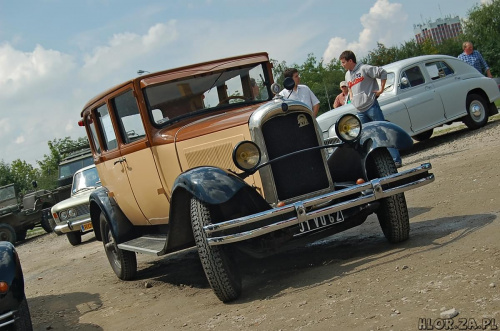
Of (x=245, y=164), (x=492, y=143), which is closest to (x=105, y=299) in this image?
(x=245, y=164)

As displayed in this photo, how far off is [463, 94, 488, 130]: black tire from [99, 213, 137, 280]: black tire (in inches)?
344

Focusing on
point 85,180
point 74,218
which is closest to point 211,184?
point 74,218

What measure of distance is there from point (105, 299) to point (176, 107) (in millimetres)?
2140

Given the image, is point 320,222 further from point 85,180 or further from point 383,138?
point 85,180

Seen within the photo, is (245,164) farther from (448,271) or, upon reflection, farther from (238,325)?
(448,271)

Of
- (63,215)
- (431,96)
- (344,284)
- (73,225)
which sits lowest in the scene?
(344,284)

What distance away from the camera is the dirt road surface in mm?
3855

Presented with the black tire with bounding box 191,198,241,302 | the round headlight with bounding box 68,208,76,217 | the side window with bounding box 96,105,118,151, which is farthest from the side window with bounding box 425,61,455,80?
the black tire with bounding box 191,198,241,302

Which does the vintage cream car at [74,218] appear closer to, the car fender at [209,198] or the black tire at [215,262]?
the car fender at [209,198]

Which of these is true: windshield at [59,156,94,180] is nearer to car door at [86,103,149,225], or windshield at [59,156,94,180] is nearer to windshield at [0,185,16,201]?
windshield at [0,185,16,201]

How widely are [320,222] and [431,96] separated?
28.0ft

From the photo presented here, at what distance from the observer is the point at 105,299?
6691 millimetres

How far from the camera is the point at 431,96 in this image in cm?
1299

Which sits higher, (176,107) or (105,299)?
(176,107)
